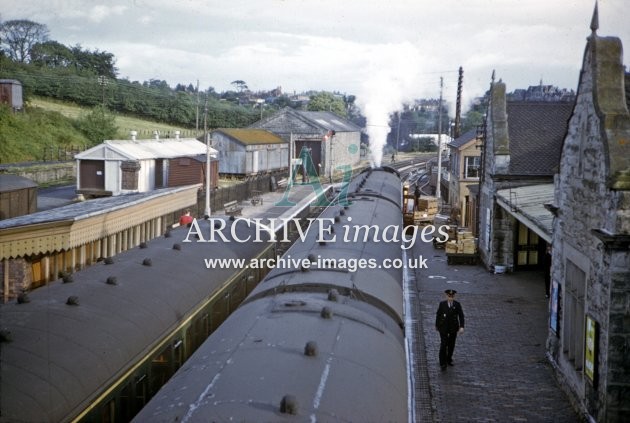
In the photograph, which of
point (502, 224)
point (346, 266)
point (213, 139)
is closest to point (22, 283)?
point (346, 266)

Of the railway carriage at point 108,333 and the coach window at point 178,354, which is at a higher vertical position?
the railway carriage at point 108,333

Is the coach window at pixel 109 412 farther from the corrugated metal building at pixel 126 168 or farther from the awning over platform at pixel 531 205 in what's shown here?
the corrugated metal building at pixel 126 168

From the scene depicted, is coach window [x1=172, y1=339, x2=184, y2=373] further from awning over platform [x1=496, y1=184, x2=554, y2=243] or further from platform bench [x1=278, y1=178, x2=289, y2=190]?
platform bench [x1=278, y1=178, x2=289, y2=190]

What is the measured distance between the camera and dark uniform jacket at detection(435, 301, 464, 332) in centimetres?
1402

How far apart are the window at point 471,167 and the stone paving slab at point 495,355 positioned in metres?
13.1

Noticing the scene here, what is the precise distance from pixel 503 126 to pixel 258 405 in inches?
839

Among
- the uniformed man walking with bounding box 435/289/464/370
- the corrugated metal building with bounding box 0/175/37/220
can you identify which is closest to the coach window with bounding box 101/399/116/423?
the uniformed man walking with bounding box 435/289/464/370

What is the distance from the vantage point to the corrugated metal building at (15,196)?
2178 centimetres

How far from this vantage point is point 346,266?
10.5m

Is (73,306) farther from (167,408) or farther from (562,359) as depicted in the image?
(562,359)

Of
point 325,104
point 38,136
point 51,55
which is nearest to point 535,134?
point 38,136

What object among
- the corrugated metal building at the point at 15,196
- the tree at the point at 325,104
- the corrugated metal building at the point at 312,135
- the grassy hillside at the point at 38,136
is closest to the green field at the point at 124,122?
the grassy hillside at the point at 38,136

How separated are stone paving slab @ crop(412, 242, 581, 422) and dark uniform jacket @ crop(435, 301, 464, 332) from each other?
96cm

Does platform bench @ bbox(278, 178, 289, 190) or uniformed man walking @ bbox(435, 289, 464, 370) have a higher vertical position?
platform bench @ bbox(278, 178, 289, 190)
